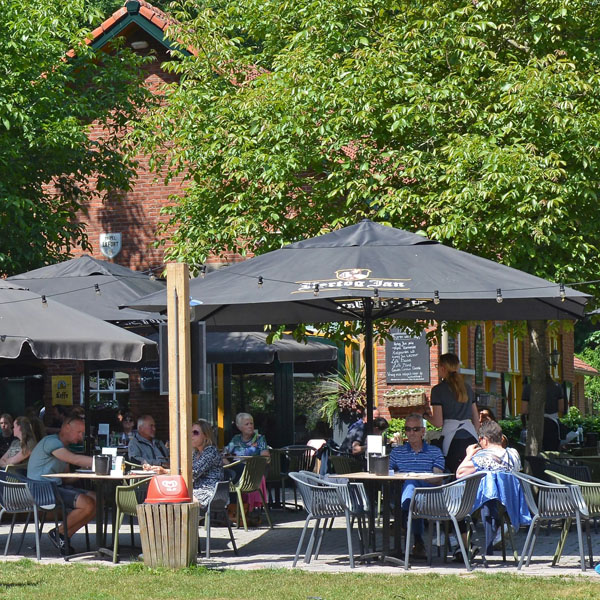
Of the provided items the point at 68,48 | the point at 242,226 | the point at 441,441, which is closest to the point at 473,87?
the point at 242,226

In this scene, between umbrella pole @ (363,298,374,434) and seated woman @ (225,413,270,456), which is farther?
seated woman @ (225,413,270,456)

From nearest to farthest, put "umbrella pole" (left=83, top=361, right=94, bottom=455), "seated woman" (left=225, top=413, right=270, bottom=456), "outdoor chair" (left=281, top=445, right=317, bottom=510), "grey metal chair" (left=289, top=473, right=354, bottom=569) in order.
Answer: "grey metal chair" (left=289, top=473, right=354, bottom=569) → "umbrella pole" (left=83, top=361, right=94, bottom=455) → "seated woman" (left=225, top=413, right=270, bottom=456) → "outdoor chair" (left=281, top=445, right=317, bottom=510)

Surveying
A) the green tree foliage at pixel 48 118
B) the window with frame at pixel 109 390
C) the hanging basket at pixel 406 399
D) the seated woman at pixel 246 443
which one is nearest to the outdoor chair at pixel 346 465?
the seated woman at pixel 246 443

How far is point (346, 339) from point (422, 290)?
538 centimetres

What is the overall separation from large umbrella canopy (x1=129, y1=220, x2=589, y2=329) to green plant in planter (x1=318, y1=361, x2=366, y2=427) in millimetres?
7578

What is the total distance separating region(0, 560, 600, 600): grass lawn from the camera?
8070 millimetres

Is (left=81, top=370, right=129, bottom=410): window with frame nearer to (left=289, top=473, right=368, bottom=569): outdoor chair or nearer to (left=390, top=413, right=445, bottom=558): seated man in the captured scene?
(left=390, top=413, right=445, bottom=558): seated man

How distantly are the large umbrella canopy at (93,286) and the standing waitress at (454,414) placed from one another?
147 inches

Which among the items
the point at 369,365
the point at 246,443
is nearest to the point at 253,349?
the point at 246,443

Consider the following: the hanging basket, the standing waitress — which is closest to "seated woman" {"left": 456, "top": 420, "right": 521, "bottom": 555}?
the standing waitress

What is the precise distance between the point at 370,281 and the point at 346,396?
985 cm

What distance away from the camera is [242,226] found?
568 inches

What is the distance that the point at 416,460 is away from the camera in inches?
407

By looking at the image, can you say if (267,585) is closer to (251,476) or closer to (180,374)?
(180,374)
